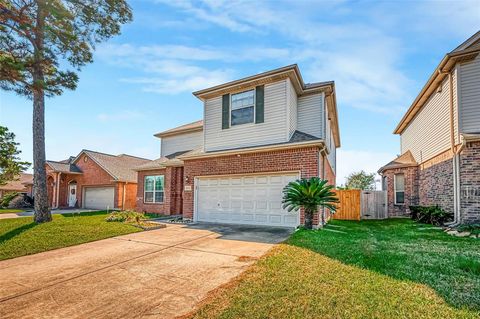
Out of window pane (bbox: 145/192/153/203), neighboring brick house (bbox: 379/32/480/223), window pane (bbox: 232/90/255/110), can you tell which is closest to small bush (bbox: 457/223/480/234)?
neighboring brick house (bbox: 379/32/480/223)

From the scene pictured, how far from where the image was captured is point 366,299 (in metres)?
3.19

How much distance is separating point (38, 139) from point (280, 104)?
10060 millimetres

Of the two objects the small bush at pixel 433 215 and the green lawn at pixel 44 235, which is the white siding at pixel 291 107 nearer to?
the small bush at pixel 433 215

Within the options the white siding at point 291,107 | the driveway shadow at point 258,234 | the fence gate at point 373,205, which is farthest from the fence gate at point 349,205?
the driveway shadow at point 258,234

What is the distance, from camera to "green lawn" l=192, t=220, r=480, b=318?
2939 mm

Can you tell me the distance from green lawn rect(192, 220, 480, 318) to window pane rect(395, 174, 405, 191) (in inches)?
418

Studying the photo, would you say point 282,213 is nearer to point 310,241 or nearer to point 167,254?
point 310,241

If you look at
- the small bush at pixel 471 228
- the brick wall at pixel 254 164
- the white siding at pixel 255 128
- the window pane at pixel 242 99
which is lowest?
the small bush at pixel 471 228

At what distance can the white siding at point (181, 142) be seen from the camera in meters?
16.6

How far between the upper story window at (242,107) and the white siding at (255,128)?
296 mm

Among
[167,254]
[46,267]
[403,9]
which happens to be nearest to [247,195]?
[167,254]

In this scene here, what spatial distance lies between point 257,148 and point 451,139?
25.4 feet

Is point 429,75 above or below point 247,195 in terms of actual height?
above

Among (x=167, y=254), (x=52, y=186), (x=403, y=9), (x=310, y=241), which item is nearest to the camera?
(x=167, y=254)
